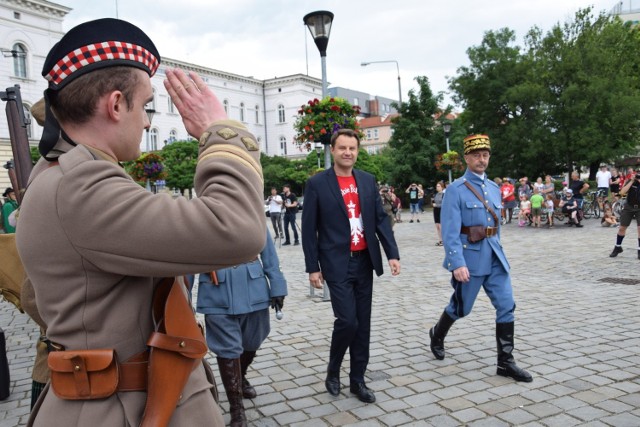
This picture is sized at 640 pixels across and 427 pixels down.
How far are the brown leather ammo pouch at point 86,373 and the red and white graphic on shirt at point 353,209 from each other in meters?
3.25

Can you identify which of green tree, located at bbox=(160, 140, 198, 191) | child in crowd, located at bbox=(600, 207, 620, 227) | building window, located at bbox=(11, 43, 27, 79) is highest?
building window, located at bbox=(11, 43, 27, 79)

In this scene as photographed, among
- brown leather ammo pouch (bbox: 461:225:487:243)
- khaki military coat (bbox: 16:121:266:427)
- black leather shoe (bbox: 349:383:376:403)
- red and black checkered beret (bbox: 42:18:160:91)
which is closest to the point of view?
khaki military coat (bbox: 16:121:266:427)

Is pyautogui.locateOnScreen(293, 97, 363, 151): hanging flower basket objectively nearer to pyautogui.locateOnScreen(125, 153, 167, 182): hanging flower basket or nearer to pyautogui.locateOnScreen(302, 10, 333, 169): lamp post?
pyautogui.locateOnScreen(302, 10, 333, 169): lamp post

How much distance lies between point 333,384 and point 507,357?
1.50 m

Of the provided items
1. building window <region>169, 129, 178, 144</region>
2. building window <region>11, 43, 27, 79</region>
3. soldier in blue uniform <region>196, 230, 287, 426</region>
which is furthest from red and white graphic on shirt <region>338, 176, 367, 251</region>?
building window <region>169, 129, 178, 144</region>

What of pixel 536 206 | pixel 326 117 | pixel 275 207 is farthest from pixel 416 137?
pixel 326 117

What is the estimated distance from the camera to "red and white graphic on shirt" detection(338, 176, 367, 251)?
4.52 meters

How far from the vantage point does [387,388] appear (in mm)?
4500

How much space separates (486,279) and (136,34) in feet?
13.6

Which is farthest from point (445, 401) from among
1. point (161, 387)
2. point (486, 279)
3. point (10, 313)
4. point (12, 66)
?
point (12, 66)

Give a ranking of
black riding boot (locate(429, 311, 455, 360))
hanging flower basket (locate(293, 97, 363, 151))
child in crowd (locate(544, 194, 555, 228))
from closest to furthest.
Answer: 1. black riding boot (locate(429, 311, 455, 360))
2. hanging flower basket (locate(293, 97, 363, 151))
3. child in crowd (locate(544, 194, 555, 228))

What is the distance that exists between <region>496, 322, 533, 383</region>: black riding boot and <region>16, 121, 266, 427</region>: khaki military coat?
12.2 ft

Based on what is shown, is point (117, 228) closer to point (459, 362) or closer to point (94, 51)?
point (94, 51)

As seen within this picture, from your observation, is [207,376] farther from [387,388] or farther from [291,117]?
[291,117]
